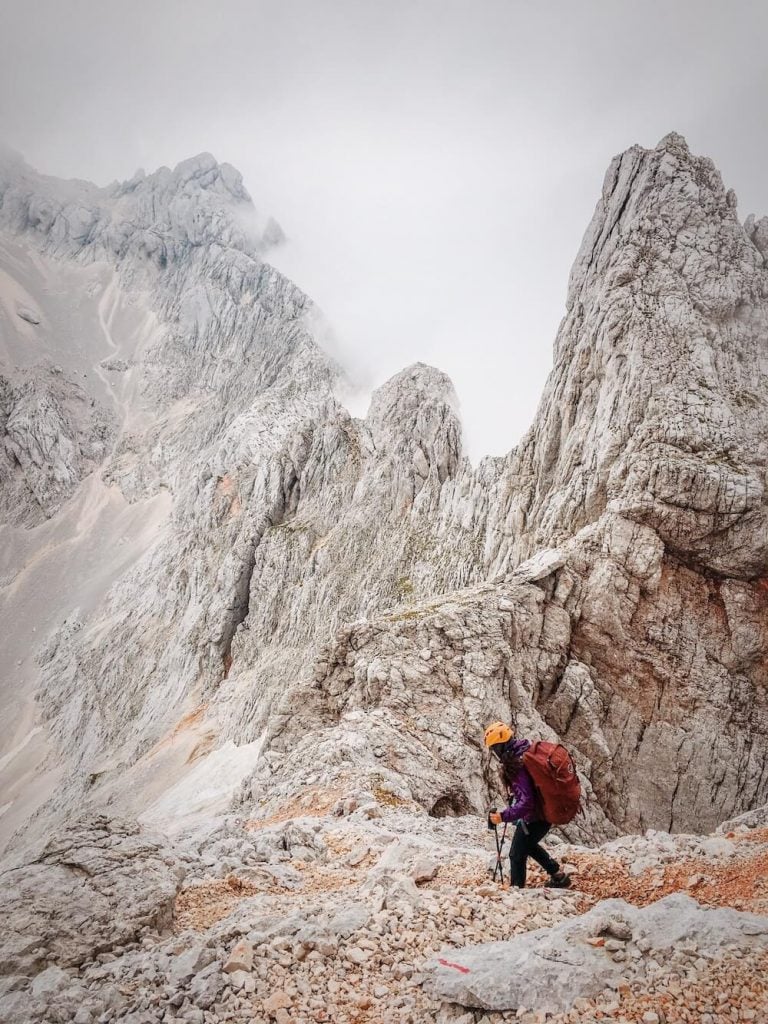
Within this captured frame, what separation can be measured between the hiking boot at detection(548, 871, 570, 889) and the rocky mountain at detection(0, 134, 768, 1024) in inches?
185

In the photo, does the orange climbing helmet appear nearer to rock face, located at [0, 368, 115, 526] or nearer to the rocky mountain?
the rocky mountain

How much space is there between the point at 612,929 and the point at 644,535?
23.3 metres

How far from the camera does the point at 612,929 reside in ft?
21.7

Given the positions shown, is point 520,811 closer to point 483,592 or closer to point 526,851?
point 526,851

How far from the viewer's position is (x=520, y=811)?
868cm

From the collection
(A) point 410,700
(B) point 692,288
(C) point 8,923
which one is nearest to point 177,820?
(A) point 410,700

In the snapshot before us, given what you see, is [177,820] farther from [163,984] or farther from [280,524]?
[280,524]

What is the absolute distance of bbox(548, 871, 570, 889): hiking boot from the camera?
8938 millimetres

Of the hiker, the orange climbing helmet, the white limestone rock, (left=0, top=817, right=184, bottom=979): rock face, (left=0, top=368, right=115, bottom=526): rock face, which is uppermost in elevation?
(left=0, top=368, right=115, bottom=526): rock face

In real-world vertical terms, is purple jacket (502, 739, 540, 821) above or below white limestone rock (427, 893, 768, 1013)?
above

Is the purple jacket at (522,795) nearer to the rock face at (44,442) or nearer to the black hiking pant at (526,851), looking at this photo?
the black hiking pant at (526,851)

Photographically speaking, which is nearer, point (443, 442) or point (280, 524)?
point (443, 442)

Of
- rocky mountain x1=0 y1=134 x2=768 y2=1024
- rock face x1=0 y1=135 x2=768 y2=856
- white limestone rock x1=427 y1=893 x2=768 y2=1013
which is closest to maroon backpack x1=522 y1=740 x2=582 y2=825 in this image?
white limestone rock x1=427 y1=893 x2=768 y2=1013

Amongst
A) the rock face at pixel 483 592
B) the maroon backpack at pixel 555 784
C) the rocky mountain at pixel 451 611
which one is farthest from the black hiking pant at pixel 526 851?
the rock face at pixel 483 592
